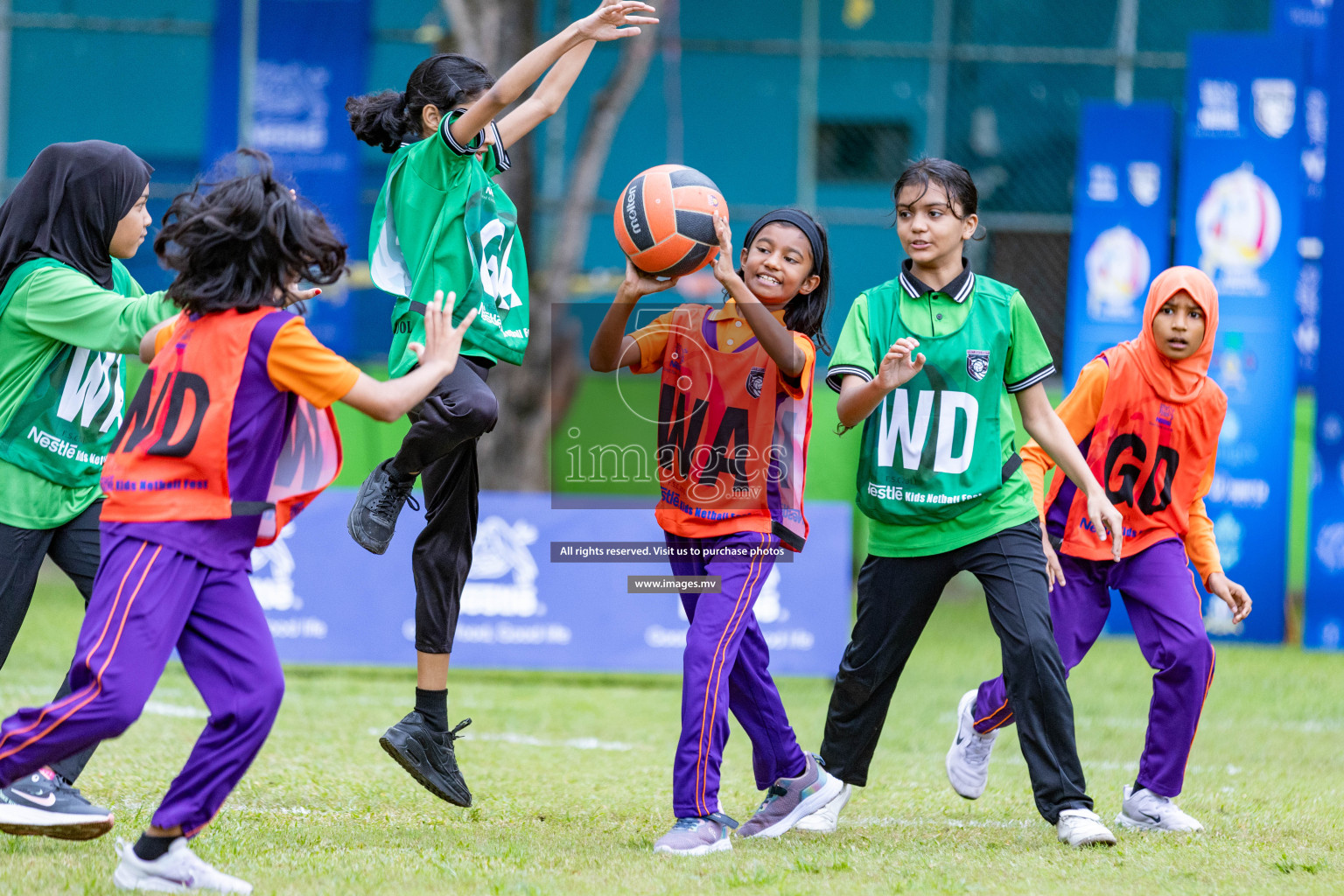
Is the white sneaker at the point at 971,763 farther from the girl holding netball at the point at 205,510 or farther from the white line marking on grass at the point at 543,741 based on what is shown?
the girl holding netball at the point at 205,510

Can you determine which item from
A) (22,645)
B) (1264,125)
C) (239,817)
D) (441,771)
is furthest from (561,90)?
(1264,125)

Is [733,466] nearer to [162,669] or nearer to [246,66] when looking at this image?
[162,669]

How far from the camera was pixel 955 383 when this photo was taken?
15.8ft

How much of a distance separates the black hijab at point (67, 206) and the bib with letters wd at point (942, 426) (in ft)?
8.16

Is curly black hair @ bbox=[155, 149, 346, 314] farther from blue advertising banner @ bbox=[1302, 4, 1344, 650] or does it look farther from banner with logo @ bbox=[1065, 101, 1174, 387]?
blue advertising banner @ bbox=[1302, 4, 1344, 650]

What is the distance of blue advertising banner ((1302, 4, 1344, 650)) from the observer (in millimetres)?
11508

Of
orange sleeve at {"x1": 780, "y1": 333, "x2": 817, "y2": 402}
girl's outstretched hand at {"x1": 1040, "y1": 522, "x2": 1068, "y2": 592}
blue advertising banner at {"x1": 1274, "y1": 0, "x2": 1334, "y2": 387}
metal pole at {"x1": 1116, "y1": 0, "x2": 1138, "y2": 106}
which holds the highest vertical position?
metal pole at {"x1": 1116, "y1": 0, "x2": 1138, "y2": 106}

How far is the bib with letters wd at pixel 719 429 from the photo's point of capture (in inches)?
185

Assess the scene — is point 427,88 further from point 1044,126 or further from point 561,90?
point 1044,126

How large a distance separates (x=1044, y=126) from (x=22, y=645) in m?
12.0

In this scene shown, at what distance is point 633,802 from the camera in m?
5.72

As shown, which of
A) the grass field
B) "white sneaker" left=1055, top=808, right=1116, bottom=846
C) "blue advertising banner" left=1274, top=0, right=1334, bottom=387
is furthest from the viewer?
"blue advertising banner" left=1274, top=0, right=1334, bottom=387

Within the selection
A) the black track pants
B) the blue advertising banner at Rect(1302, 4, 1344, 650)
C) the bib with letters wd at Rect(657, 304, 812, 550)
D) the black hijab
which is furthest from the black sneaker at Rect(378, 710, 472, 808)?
the blue advertising banner at Rect(1302, 4, 1344, 650)

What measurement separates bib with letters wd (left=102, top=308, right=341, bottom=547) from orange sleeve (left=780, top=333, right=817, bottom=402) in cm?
166
